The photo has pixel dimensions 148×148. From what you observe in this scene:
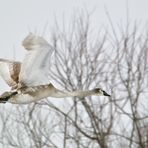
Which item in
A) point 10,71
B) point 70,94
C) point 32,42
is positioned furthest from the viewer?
point 10,71

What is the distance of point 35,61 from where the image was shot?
8.34 ft

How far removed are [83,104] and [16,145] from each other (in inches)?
74.4

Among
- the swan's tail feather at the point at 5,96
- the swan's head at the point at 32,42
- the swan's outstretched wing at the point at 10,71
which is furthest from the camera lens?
the swan's outstretched wing at the point at 10,71

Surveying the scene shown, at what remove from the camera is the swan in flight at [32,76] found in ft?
8.22

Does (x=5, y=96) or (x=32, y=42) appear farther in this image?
(x=5, y=96)

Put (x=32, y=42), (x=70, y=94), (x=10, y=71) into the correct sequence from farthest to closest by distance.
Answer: (x=10, y=71) → (x=70, y=94) → (x=32, y=42)

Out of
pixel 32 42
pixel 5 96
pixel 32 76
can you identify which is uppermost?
pixel 32 42

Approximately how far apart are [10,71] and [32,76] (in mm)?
312

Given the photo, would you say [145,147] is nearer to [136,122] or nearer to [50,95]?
[136,122]

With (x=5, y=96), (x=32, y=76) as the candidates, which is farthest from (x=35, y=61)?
(x=5, y=96)

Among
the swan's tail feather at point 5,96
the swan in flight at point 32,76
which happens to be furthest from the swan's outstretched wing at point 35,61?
the swan's tail feather at point 5,96

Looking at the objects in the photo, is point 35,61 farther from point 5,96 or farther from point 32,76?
point 5,96

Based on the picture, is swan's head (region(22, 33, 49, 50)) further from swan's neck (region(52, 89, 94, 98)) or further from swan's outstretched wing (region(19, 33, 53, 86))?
swan's neck (region(52, 89, 94, 98))

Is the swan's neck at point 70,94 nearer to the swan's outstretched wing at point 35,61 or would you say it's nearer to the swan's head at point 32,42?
the swan's outstretched wing at point 35,61
